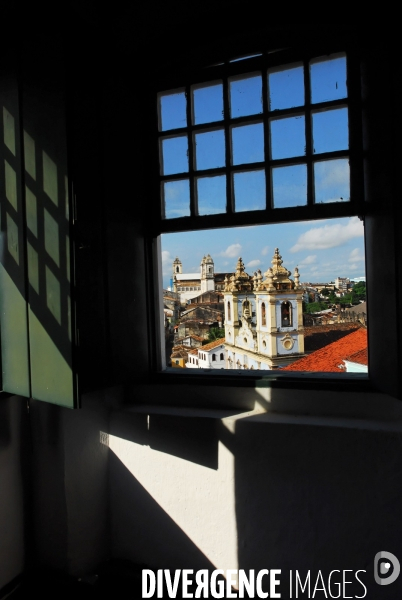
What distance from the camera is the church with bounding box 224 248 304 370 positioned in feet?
10.7

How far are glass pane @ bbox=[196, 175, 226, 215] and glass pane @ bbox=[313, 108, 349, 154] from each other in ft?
1.68

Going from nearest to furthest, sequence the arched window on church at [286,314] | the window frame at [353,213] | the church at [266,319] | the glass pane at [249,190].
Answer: the window frame at [353,213] → the glass pane at [249,190] → the church at [266,319] → the arched window on church at [286,314]

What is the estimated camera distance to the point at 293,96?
2.14 metres

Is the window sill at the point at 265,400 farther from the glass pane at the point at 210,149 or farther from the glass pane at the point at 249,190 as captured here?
the glass pane at the point at 210,149

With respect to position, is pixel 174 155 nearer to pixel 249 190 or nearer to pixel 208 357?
pixel 249 190

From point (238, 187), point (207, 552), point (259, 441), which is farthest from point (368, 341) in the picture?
point (207, 552)

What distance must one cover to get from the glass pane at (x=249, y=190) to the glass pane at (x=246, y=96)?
1.06 feet

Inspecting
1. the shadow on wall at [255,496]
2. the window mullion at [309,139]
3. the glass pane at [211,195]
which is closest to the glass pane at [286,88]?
the window mullion at [309,139]

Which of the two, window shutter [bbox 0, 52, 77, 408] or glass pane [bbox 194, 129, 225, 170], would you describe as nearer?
window shutter [bbox 0, 52, 77, 408]

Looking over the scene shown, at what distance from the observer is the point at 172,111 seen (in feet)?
7.89

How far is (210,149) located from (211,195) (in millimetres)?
252

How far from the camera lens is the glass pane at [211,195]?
2289 mm

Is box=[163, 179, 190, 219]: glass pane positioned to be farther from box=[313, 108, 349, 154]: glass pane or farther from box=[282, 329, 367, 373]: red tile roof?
box=[282, 329, 367, 373]: red tile roof

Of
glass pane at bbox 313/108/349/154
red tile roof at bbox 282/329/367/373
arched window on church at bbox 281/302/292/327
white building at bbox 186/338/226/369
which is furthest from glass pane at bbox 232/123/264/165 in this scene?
arched window on church at bbox 281/302/292/327
